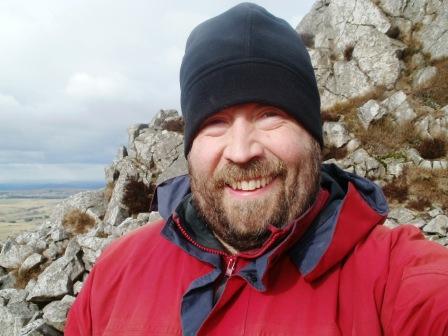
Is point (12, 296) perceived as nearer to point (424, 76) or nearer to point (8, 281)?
point (8, 281)

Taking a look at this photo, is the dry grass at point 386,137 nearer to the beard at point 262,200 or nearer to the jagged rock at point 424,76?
the jagged rock at point 424,76

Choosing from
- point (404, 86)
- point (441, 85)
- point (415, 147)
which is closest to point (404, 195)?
point (415, 147)

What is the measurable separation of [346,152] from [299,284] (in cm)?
1832

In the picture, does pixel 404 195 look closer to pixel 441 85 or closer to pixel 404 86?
pixel 441 85

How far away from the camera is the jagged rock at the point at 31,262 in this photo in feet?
48.0

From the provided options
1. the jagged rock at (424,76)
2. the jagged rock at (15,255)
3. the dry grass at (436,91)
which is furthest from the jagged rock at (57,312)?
the jagged rock at (424,76)

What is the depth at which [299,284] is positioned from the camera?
2.48m

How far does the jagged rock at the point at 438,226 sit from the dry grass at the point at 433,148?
5.10m

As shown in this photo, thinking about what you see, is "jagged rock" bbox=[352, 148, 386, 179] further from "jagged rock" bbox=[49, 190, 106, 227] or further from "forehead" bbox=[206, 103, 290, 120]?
"forehead" bbox=[206, 103, 290, 120]

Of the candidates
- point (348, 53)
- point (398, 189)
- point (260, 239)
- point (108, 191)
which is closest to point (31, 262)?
point (108, 191)

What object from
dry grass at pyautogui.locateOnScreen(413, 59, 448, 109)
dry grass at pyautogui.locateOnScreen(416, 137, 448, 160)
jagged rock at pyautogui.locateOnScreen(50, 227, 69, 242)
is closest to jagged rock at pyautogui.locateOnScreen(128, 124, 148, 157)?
jagged rock at pyautogui.locateOnScreen(50, 227, 69, 242)

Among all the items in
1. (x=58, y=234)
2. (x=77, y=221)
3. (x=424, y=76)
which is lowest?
(x=58, y=234)

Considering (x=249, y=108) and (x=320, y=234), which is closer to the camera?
(x=320, y=234)

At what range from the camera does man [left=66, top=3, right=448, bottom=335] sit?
7.52 feet
